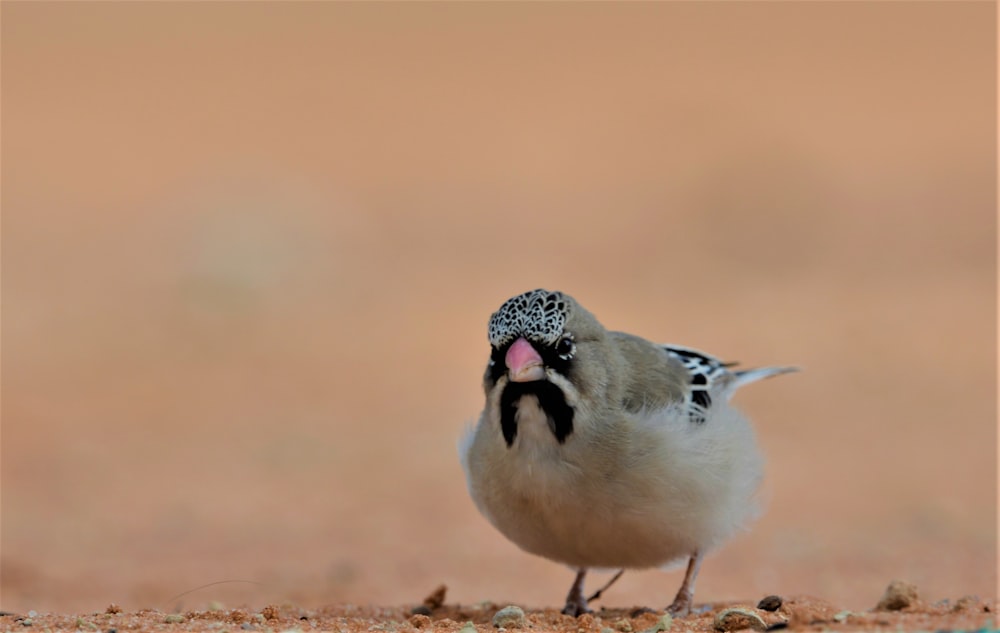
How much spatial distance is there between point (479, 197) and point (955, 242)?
797 centimetres

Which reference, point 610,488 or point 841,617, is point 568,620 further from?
point 841,617

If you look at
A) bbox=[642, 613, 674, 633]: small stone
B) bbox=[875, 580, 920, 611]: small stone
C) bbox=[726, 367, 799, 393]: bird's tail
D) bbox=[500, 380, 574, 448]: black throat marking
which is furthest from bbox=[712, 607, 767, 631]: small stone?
bbox=[726, 367, 799, 393]: bird's tail

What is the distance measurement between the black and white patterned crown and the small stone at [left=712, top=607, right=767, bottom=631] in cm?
141

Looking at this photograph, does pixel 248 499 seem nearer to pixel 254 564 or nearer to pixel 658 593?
pixel 254 564

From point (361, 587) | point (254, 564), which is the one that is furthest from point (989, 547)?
point (254, 564)

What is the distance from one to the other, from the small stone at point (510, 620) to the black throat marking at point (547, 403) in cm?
80

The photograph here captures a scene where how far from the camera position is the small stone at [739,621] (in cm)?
546

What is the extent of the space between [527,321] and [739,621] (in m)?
1.57

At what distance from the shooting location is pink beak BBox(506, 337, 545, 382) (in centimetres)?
593

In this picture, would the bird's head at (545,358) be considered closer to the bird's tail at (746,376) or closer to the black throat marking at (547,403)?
the black throat marking at (547,403)

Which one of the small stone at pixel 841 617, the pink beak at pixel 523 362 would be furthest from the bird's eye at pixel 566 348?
the small stone at pixel 841 617

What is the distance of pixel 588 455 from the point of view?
6137 mm

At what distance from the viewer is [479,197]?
23.5 meters

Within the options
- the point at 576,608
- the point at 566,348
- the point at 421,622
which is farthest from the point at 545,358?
the point at 576,608
